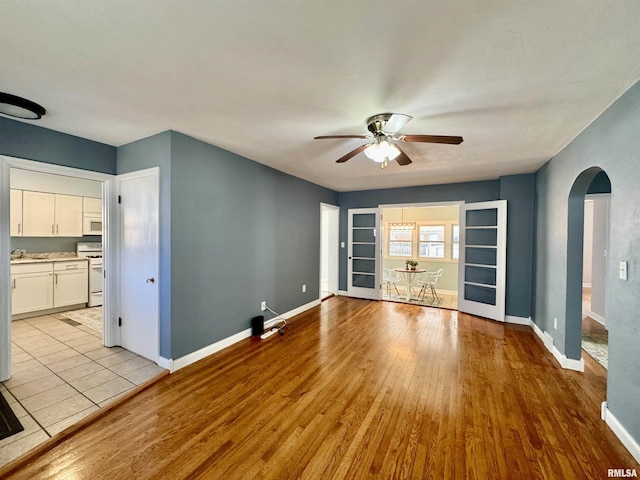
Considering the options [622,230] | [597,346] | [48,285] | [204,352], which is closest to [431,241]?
[597,346]

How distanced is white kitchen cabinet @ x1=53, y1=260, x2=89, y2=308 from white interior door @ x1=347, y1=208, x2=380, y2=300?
17.0ft

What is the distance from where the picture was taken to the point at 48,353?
304cm

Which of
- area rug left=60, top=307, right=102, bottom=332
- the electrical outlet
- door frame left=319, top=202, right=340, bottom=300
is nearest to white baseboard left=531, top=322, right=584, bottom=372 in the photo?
the electrical outlet

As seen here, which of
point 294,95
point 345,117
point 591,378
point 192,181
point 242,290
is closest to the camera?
point 294,95

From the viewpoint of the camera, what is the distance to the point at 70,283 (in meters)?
4.63

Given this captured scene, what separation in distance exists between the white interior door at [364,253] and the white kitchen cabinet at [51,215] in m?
5.35

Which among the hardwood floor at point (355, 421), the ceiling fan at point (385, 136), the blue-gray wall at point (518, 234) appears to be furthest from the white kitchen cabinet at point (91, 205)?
the blue-gray wall at point (518, 234)

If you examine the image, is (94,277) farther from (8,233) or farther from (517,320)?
(517,320)

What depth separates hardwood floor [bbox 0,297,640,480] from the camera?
165 cm

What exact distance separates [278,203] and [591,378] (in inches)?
169

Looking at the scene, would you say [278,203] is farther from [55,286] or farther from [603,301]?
[603,301]

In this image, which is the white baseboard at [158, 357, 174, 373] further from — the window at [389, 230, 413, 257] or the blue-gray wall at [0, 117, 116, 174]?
the window at [389, 230, 413, 257]

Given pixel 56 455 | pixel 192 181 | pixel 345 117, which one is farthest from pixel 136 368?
pixel 345 117

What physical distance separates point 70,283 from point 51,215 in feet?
3.99
